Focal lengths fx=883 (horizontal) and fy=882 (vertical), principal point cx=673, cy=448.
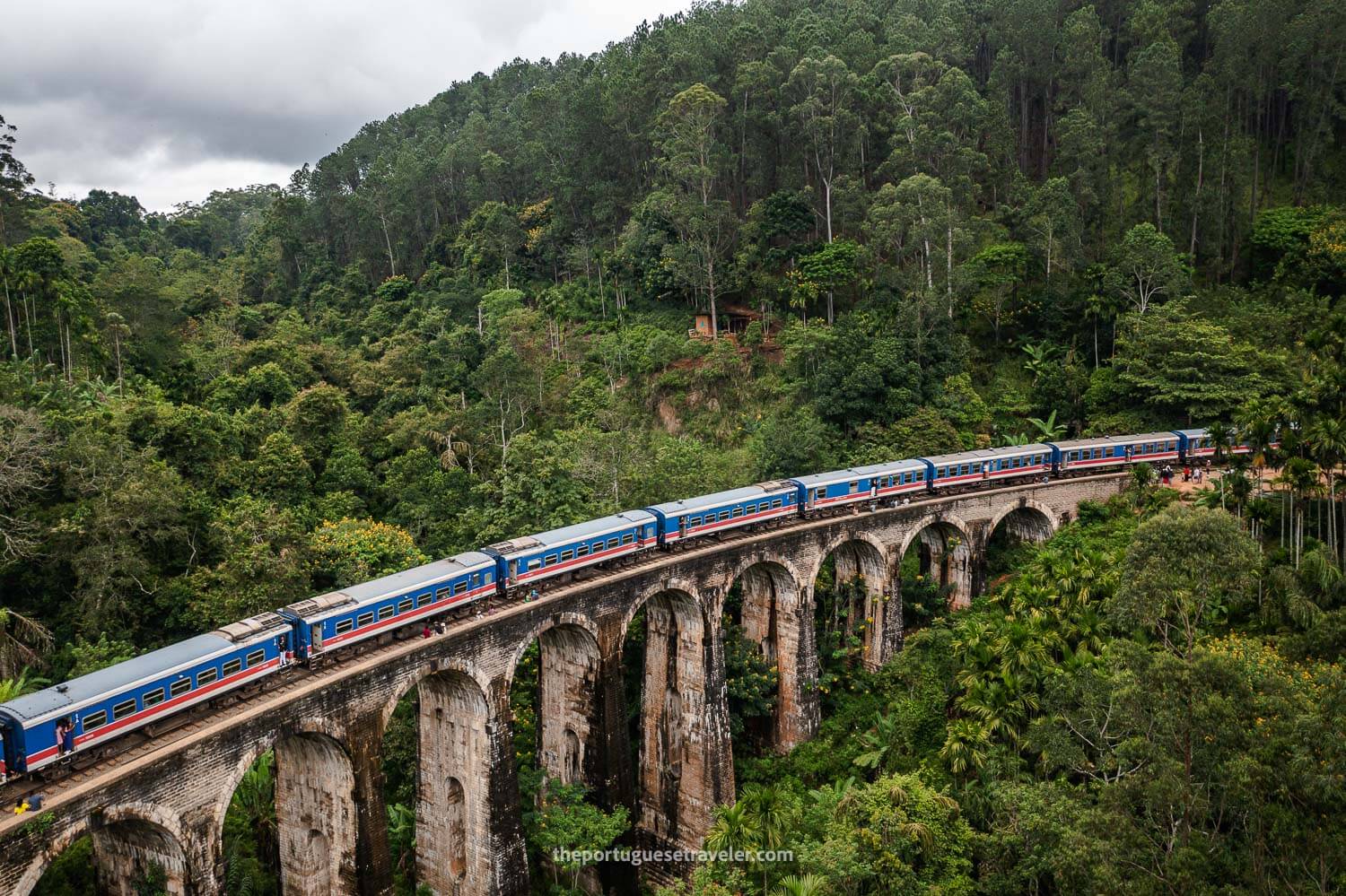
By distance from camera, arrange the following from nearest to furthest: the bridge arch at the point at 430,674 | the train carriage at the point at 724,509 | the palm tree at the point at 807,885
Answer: the palm tree at the point at 807,885 < the bridge arch at the point at 430,674 < the train carriage at the point at 724,509

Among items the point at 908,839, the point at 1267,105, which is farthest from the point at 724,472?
the point at 1267,105

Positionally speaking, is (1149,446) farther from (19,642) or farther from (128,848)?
(19,642)

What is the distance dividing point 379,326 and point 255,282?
1014 inches

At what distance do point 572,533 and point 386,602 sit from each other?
7.01m

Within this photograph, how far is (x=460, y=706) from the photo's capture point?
81.1ft

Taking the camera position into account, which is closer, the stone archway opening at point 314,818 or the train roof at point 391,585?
the stone archway opening at point 314,818

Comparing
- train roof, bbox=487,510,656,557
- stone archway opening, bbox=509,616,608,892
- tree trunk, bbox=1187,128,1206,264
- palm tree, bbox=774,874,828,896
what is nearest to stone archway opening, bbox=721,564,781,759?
train roof, bbox=487,510,656,557

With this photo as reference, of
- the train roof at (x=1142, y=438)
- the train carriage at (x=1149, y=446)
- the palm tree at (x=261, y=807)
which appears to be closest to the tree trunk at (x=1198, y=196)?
the train roof at (x=1142, y=438)

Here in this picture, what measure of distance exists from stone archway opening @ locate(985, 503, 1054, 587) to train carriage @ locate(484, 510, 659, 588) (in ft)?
62.4

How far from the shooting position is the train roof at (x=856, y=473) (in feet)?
117

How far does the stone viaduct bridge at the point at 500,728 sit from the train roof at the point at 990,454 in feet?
5.41

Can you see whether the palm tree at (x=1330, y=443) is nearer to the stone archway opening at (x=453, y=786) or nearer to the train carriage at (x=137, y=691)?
the stone archway opening at (x=453, y=786)

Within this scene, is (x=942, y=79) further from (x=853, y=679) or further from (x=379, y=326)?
(x=379, y=326)

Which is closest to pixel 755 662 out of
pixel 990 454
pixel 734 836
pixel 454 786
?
pixel 734 836
